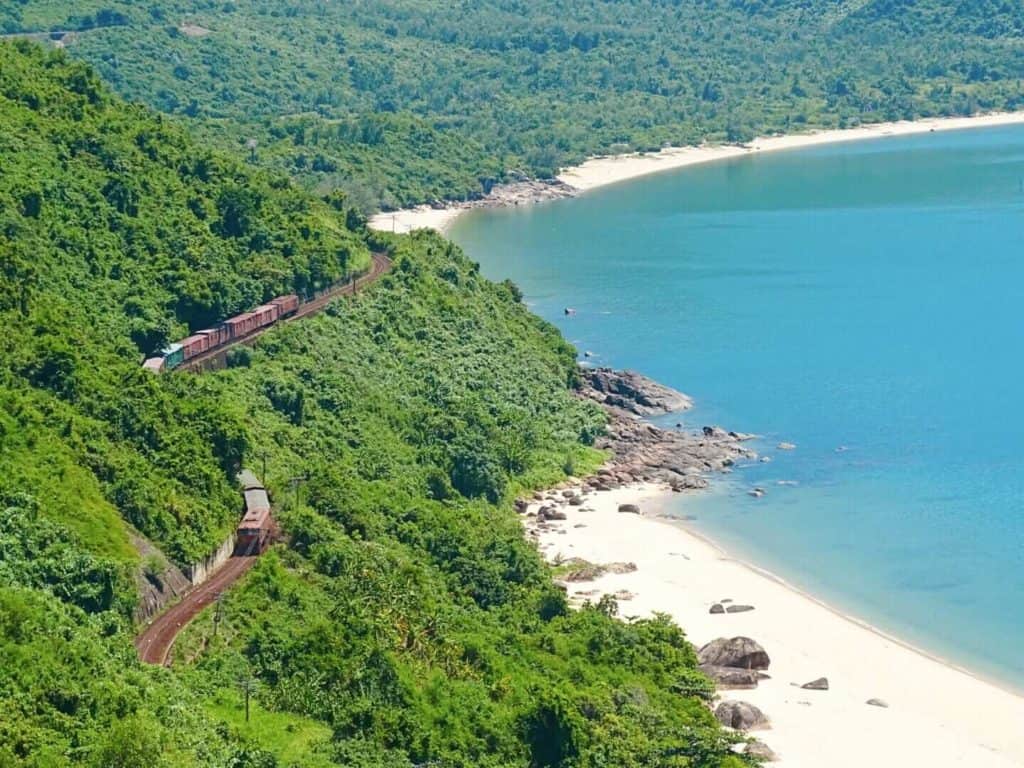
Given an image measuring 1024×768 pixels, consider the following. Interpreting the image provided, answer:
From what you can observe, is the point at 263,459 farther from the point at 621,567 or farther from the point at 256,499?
the point at 621,567

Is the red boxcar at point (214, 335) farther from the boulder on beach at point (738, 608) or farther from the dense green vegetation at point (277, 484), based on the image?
the boulder on beach at point (738, 608)

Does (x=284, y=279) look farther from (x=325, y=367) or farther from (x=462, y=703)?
(x=462, y=703)

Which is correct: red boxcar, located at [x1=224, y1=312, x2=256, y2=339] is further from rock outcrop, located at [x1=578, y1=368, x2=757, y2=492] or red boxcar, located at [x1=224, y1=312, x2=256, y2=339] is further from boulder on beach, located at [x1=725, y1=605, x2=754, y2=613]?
boulder on beach, located at [x1=725, y1=605, x2=754, y2=613]

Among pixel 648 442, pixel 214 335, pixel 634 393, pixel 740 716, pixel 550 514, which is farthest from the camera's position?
pixel 634 393

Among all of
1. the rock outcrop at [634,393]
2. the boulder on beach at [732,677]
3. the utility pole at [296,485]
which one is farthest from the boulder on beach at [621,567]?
the rock outcrop at [634,393]

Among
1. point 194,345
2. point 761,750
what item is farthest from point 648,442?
point 761,750

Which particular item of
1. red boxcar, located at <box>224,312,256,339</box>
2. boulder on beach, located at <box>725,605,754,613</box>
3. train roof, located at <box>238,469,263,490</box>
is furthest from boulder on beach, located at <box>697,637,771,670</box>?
red boxcar, located at <box>224,312,256,339</box>

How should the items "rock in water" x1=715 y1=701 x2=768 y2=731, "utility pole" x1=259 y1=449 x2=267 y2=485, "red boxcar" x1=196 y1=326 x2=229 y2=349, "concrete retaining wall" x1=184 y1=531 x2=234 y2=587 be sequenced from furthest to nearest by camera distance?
"red boxcar" x1=196 y1=326 x2=229 y2=349 → "utility pole" x1=259 y1=449 x2=267 y2=485 → "rock in water" x1=715 y1=701 x2=768 y2=731 → "concrete retaining wall" x1=184 y1=531 x2=234 y2=587
